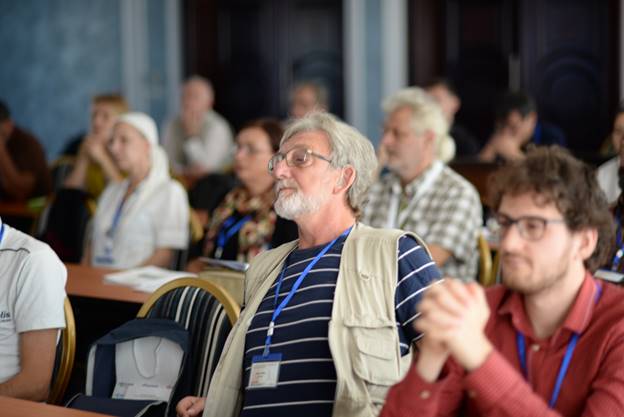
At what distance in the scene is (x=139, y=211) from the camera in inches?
181

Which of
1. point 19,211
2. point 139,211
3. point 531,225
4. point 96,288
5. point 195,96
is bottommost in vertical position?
point 19,211

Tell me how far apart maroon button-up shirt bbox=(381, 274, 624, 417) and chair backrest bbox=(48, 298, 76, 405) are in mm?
1239

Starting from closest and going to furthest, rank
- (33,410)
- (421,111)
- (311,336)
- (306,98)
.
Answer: (33,410), (311,336), (421,111), (306,98)

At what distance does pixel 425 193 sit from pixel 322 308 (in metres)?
1.83

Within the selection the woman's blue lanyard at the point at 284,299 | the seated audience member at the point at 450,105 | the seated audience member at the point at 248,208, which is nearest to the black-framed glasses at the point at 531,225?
the woman's blue lanyard at the point at 284,299

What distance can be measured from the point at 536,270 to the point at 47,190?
5.54 m

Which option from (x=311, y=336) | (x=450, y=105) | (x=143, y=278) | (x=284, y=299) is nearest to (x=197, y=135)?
(x=450, y=105)

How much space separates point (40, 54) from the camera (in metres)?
9.05

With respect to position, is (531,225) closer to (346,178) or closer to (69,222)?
(346,178)

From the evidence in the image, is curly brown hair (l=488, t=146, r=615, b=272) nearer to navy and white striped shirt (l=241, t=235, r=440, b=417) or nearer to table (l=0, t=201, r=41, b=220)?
navy and white striped shirt (l=241, t=235, r=440, b=417)

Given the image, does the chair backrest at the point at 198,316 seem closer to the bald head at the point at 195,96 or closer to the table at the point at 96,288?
the table at the point at 96,288

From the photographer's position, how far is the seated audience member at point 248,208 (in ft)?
13.0

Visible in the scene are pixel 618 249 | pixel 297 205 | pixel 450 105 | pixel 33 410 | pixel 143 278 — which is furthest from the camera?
pixel 450 105

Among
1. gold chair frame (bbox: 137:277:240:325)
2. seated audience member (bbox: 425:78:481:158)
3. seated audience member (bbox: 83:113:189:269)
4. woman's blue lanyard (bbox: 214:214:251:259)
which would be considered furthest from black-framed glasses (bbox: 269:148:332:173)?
seated audience member (bbox: 425:78:481:158)
